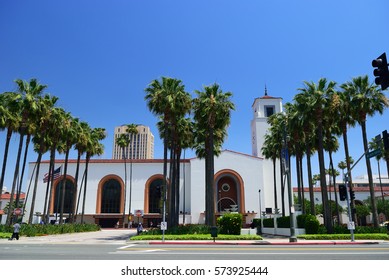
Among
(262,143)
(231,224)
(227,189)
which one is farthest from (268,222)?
(262,143)

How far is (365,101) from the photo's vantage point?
30.6 metres

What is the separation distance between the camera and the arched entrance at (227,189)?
6128cm

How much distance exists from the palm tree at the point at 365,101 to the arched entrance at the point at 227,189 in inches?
1229

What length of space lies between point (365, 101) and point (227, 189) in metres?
36.6

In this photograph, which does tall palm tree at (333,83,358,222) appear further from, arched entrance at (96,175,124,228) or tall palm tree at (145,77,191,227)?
arched entrance at (96,175,124,228)

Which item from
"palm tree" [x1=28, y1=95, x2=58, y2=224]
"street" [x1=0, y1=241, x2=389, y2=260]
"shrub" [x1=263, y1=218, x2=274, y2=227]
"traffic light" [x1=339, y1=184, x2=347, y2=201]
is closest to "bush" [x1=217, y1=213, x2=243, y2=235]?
"traffic light" [x1=339, y1=184, x2=347, y2=201]

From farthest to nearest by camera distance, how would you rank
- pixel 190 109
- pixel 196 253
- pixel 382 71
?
1. pixel 190 109
2. pixel 196 253
3. pixel 382 71

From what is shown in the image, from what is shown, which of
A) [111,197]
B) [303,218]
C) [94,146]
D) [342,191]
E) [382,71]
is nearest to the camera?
[382,71]

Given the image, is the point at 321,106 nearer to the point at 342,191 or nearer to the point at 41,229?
the point at 342,191

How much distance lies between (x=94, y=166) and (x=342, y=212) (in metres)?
52.8

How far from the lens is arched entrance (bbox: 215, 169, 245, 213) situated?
61.3m

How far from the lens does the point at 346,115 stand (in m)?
32.0

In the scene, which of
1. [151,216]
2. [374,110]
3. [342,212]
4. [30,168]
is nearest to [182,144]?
[374,110]

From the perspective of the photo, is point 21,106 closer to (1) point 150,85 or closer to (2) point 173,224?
(1) point 150,85
